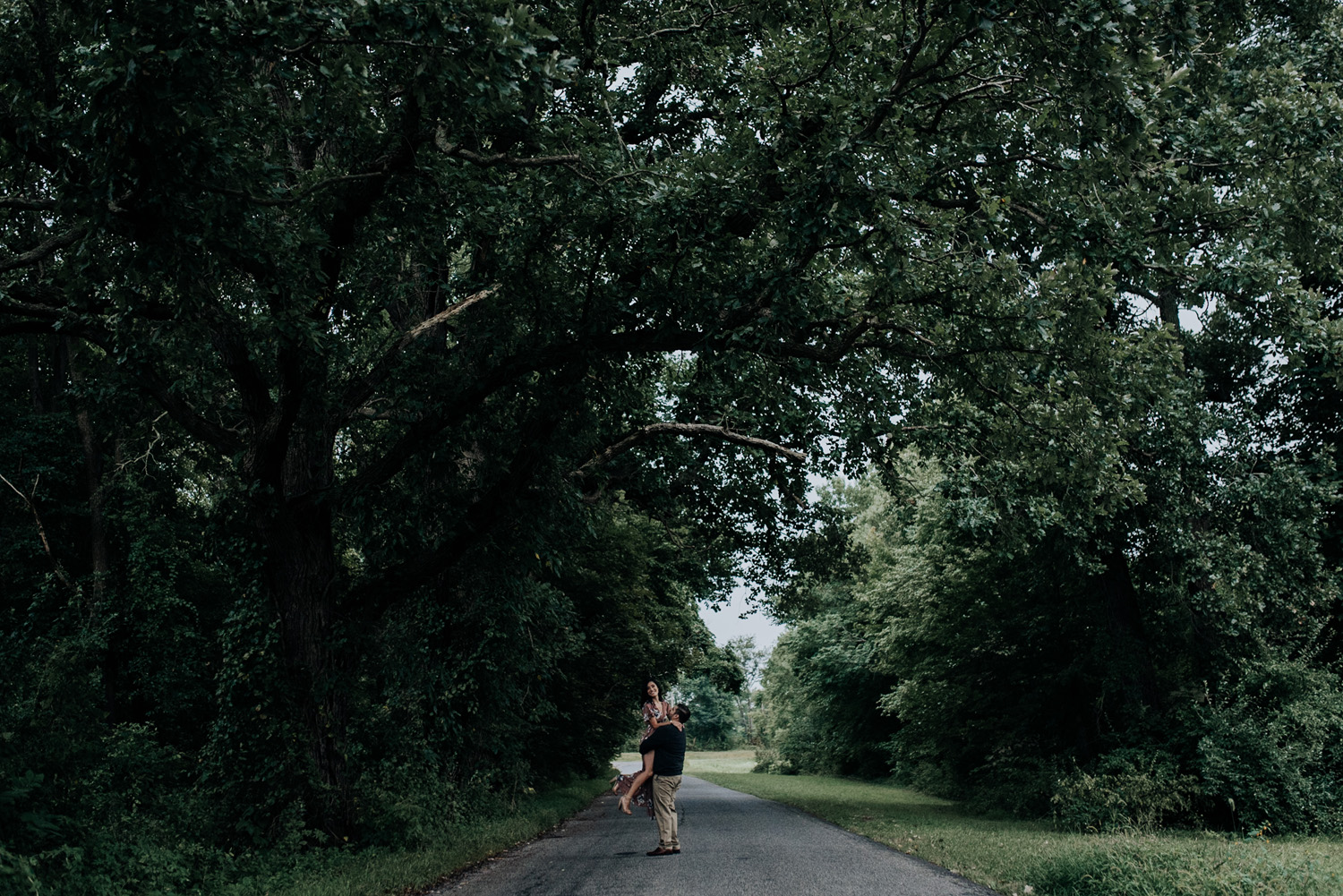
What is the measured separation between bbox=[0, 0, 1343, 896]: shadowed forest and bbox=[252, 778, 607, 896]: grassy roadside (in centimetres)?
54

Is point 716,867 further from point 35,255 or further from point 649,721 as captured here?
point 35,255

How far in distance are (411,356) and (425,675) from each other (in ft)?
17.7

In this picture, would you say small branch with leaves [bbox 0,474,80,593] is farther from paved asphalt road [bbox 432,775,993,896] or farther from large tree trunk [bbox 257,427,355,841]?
paved asphalt road [bbox 432,775,993,896]

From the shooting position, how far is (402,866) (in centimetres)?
887

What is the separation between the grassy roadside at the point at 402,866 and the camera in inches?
301

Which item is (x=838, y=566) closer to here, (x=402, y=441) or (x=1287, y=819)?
(x=1287, y=819)

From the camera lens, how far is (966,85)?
8.23 m

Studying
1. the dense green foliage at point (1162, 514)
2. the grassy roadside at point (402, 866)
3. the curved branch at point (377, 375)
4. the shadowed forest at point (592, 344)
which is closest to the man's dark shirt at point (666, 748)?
the grassy roadside at point (402, 866)

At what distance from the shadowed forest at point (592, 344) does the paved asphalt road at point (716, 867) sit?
204 centimetres

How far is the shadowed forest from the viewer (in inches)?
275

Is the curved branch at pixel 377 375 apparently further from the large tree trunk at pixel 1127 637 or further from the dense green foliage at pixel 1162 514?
the large tree trunk at pixel 1127 637

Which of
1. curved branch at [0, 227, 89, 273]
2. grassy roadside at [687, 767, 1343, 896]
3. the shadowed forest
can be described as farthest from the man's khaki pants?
curved branch at [0, 227, 89, 273]

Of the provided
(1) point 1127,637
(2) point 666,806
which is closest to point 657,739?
(2) point 666,806

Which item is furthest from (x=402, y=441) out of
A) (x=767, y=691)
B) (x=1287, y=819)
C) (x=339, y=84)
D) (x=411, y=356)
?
(x=767, y=691)
